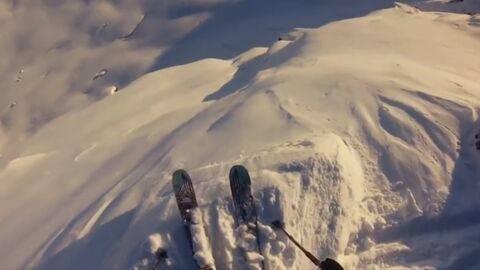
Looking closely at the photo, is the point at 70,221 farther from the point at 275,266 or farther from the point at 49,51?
the point at 49,51

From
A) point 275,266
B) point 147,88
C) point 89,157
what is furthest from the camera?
point 147,88

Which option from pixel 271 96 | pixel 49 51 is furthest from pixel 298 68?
pixel 49 51

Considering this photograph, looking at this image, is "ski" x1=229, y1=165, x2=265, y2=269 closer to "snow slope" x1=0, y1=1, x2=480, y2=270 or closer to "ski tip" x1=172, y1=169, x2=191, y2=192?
"snow slope" x1=0, y1=1, x2=480, y2=270

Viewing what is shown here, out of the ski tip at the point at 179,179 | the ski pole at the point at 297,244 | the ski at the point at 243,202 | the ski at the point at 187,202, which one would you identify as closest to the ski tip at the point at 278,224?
the ski pole at the point at 297,244

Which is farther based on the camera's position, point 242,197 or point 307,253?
point 242,197

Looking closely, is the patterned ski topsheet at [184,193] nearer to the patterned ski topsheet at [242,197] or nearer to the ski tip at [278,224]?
the patterned ski topsheet at [242,197]

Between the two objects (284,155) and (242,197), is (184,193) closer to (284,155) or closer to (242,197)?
(242,197)

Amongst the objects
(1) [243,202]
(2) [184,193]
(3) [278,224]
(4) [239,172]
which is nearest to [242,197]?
(1) [243,202]
